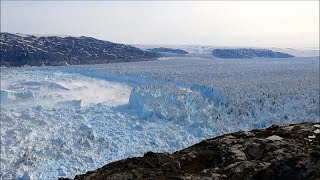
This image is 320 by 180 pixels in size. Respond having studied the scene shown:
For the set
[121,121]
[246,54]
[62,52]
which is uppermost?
[62,52]

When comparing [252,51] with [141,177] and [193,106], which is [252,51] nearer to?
[193,106]

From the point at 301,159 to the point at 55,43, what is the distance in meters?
73.4

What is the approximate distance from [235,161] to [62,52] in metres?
65.1

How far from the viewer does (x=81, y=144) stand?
12.5 m

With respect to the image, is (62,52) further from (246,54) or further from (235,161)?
(235,161)

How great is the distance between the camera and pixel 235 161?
5355 mm

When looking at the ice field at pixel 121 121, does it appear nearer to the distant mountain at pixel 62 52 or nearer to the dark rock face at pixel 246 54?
the distant mountain at pixel 62 52

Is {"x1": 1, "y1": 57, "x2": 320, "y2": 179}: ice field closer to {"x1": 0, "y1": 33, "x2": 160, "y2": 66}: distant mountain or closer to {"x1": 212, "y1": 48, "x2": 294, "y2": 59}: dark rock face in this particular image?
{"x1": 0, "y1": 33, "x2": 160, "y2": 66}: distant mountain

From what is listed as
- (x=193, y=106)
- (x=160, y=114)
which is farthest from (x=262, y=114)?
(x=160, y=114)

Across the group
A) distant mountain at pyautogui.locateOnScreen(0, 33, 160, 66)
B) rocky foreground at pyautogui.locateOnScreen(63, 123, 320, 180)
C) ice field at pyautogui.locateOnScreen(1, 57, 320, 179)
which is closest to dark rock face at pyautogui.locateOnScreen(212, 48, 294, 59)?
distant mountain at pyautogui.locateOnScreen(0, 33, 160, 66)

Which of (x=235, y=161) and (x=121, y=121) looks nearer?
(x=235, y=161)

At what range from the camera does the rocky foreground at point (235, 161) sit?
4645mm

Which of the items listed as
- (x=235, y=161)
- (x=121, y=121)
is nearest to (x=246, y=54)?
(x=121, y=121)

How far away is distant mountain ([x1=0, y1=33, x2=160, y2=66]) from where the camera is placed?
59.3 m
